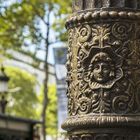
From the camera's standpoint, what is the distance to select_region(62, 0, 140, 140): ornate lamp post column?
4.53 metres

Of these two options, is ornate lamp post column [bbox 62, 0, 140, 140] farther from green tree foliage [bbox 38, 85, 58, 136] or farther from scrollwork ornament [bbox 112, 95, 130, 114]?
green tree foliage [bbox 38, 85, 58, 136]

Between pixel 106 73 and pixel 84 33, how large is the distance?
313 mm

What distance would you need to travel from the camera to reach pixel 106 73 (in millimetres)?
4625

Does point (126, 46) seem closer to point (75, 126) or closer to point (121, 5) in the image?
point (121, 5)

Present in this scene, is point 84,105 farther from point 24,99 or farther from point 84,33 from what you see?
point 24,99

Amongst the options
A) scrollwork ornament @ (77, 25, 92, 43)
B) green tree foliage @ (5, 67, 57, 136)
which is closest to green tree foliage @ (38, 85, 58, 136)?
green tree foliage @ (5, 67, 57, 136)

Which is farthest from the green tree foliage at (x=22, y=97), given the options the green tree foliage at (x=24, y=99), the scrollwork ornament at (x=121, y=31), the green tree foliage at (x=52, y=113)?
the scrollwork ornament at (x=121, y=31)

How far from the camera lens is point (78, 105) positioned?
4684mm

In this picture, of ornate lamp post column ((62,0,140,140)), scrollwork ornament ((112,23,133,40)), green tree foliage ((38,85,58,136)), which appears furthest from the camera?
green tree foliage ((38,85,58,136))

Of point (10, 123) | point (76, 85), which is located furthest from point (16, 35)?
point (76, 85)

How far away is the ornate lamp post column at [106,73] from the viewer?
178 inches

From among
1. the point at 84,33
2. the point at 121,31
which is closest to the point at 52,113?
the point at 84,33

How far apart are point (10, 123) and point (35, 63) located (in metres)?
10.1

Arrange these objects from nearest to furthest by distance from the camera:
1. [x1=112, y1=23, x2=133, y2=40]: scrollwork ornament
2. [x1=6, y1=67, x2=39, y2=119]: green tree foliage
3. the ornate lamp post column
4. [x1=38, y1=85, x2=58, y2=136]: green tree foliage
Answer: the ornate lamp post column
[x1=112, y1=23, x2=133, y2=40]: scrollwork ornament
[x1=6, y1=67, x2=39, y2=119]: green tree foliage
[x1=38, y1=85, x2=58, y2=136]: green tree foliage
